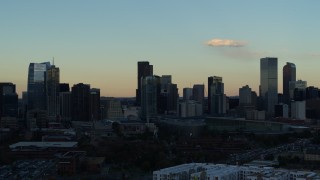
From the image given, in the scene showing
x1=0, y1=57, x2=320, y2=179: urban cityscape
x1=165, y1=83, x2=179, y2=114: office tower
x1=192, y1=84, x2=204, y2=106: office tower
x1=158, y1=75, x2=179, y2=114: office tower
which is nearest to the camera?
x1=0, y1=57, x2=320, y2=179: urban cityscape

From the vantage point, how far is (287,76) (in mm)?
50875

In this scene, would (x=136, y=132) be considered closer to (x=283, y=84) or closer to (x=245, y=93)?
(x=245, y=93)

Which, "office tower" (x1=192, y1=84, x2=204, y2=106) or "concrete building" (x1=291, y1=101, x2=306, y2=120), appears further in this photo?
"office tower" (x1=192, y1=84, x2=204, y2=106)

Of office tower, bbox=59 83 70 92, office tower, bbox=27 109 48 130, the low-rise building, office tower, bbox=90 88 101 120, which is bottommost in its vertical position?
the low-rise building

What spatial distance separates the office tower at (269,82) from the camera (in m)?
47.2

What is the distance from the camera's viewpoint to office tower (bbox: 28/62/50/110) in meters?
42.1

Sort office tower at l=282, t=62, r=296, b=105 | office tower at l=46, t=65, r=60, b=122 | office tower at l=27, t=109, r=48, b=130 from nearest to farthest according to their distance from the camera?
office tower at l=27, t=109, r=48, b=130 < office tower at l=46, t=65, r=60, b=122 < office tower at l=282, t=62, r=296, b=105

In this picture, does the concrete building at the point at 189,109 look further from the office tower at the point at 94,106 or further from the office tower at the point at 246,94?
the office tower at the point at 94,106

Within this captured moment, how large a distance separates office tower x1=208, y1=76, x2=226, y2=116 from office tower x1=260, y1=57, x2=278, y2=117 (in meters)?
→ 3.70

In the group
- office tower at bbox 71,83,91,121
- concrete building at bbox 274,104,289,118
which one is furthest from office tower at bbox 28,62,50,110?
concrete building at bbox 274,104,289,118

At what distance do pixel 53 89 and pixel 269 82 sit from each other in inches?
734

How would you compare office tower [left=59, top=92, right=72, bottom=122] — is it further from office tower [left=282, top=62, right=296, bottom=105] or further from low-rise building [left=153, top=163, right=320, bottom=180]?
low-rise building [left=153, top=163, right=320, bottom=180]

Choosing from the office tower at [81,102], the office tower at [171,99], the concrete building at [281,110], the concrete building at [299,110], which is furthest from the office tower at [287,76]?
the office tower at [81,102]

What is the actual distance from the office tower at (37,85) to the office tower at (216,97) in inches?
576
